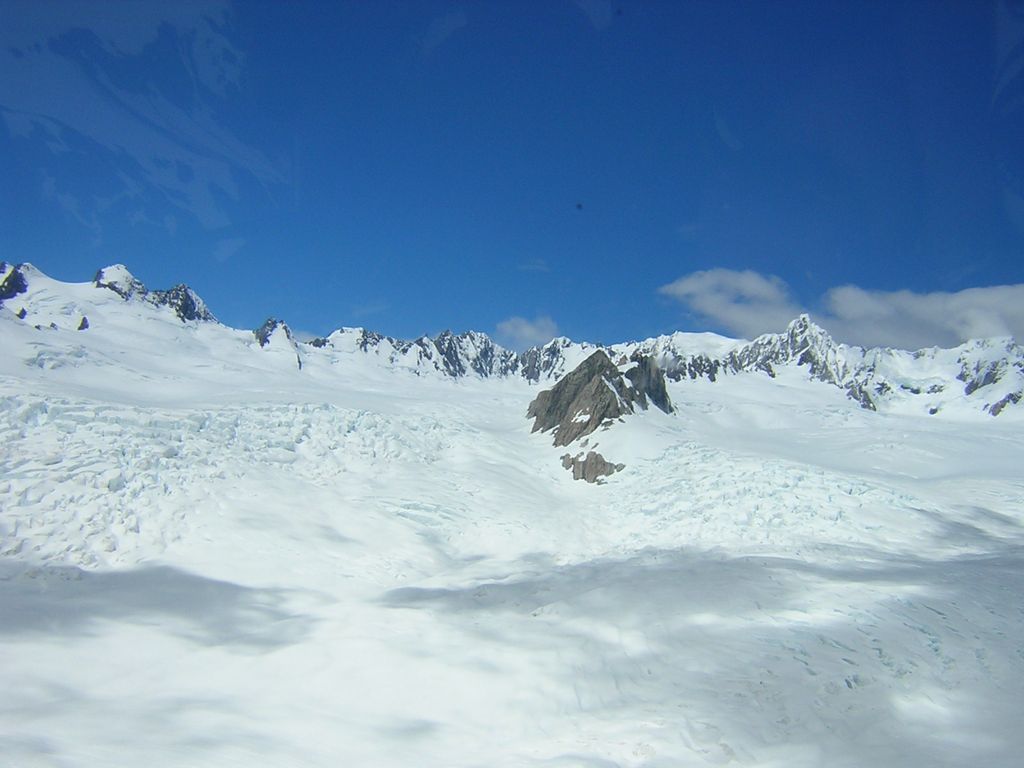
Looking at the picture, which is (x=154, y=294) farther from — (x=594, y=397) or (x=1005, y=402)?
(x=1005, y=402)

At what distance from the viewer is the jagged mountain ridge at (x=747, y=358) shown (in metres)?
115

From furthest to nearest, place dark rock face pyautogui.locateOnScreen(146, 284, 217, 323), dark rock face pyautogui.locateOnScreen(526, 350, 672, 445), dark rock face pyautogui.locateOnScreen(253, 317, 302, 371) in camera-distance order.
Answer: dark rock face pyautogui.locateOnScreen(253, 317, 302, 371)
dark rock face pyautogui.locateOnScreen(146, 284, 217, 323)
dark rock face pyautogui.locateOnScreen(526, 350, 672, 445)

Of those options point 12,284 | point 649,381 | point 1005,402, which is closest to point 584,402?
point 649,381

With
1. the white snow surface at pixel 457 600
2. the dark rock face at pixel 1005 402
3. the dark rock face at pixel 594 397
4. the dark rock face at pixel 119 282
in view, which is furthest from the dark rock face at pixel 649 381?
the dark rock face at pixel 1005 402

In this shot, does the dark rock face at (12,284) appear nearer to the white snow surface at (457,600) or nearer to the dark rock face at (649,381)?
the white snow surface at (457,600)

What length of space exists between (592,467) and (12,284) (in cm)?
8561

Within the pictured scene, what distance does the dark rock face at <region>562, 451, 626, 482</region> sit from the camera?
89.7ft

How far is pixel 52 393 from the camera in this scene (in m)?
20.3

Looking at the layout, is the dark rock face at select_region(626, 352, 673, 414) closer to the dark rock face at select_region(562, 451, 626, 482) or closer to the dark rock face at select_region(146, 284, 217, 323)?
the dark rock face at select_region(562, 451, 626, 482)

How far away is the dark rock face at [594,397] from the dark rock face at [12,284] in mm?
72914

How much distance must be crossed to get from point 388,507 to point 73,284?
90.9 meters

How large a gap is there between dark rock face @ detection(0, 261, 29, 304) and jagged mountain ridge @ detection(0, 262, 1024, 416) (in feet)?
55.5

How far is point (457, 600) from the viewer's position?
13.5m

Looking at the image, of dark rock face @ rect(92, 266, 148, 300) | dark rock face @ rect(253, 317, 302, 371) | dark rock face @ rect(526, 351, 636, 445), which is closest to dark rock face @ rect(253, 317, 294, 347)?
dark rock face @ rect(253, 317, 302, 371)
